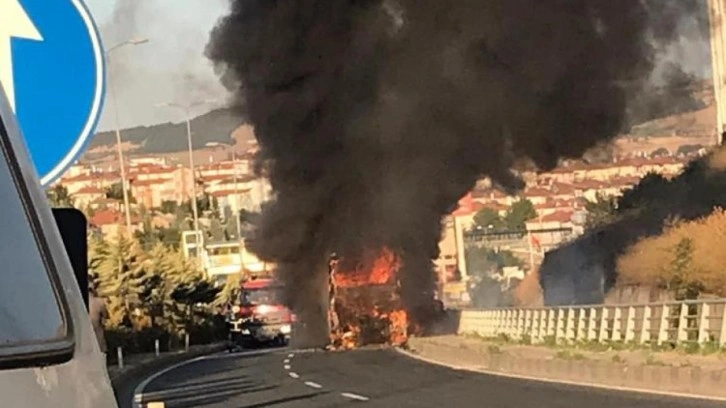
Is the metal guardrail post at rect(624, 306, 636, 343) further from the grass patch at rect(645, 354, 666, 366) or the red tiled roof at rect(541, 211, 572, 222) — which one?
the red tiled roof at rect(541, 211, 572, 222)

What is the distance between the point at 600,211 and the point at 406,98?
3194 centimetres

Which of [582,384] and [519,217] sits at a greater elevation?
[519,217]

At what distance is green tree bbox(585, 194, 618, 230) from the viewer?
5634 centimetres

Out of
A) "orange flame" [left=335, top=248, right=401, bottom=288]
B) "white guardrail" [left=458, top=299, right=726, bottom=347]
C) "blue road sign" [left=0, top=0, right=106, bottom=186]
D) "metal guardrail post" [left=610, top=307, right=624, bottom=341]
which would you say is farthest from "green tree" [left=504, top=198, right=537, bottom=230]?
"blue road sign" [left=0, top=0, right=106, bottom=186]

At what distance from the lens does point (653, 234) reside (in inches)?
1875

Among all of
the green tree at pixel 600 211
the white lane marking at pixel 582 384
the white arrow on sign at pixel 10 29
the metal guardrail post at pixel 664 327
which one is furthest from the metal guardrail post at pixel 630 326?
the green tree at pixel 600 211

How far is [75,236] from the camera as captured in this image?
2.91m

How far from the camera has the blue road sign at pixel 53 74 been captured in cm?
444

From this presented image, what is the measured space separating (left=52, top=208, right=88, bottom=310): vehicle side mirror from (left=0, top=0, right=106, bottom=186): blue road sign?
4.99ft

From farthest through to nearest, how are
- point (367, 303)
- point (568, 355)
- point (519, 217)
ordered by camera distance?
point (519, 217), point (367, 303), point (568, 355)

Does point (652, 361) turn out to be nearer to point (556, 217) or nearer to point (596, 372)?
point (596, 372)

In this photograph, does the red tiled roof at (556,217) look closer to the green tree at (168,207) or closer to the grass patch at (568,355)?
the green tree at (168,207)

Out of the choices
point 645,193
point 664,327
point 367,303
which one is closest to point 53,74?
point 664,327

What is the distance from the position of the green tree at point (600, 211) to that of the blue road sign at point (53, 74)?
50003 millimetres
